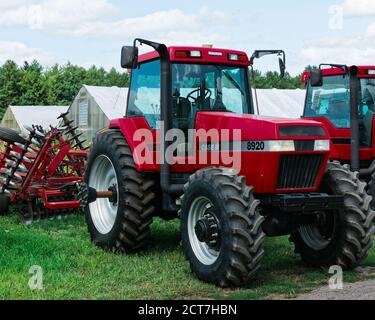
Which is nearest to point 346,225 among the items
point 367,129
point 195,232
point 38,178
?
point 195,232

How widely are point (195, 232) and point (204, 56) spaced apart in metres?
2.26

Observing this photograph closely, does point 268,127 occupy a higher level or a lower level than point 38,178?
higher

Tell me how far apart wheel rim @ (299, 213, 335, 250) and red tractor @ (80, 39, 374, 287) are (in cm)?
1

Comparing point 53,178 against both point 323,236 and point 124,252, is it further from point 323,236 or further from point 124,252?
point 323,236

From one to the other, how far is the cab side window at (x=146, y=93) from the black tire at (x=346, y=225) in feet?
7.14

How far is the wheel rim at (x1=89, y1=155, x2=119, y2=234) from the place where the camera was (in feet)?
27.0

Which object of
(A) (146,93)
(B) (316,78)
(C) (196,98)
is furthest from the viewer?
(B) (316,78)

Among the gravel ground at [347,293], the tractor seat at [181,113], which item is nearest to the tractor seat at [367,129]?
the tractor seat at [181,113]

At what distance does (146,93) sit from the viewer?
786cm

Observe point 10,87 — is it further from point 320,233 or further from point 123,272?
point 320,233

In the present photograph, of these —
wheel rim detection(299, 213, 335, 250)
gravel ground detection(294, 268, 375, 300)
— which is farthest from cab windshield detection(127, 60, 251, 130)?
gravel ground detection(294, 268, 375, 300)

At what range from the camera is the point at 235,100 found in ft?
25.3

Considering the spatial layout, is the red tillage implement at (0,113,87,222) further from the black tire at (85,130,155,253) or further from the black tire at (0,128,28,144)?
the black tire at (85,130,155,253)
